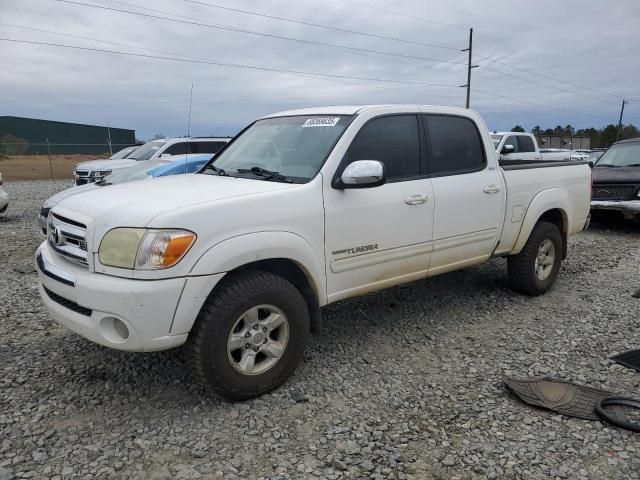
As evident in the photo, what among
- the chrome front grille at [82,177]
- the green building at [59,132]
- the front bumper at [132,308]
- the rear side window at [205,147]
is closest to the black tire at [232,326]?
the front bumper at [132,308]

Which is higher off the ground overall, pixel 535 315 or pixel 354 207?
pixel 354 207

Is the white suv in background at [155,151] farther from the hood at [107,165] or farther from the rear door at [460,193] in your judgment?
the rear door at [460,193]

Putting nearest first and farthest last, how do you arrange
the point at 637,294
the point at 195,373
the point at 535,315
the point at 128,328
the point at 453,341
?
the point at 128,328
the point at 195,373
the point at 453,341
the point at 535,315
the point at 637,294

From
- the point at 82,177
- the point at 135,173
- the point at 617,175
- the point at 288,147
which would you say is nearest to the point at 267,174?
the point at 288,147

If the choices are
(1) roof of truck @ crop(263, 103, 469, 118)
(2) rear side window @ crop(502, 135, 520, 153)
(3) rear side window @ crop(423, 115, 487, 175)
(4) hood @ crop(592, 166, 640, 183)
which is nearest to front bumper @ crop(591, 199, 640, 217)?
(4) hood @ crop(592, 166, 640, 183)

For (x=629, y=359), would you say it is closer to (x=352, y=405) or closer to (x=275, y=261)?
(x=352, y=405)

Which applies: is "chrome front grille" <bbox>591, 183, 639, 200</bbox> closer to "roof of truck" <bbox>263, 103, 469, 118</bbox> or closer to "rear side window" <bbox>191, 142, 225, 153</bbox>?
"roof of truck" <bbox>263, 103, 469, 118</bbox>

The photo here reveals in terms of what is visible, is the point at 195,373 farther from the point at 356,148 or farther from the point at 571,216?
the point at 571,216

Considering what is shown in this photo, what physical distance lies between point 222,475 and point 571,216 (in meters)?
4.75

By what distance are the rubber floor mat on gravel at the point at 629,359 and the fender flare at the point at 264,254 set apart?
7.78 feet

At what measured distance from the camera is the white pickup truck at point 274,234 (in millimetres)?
2910

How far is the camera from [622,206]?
9367 mm

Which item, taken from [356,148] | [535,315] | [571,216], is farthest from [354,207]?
[571,216]

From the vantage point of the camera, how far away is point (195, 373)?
3129mm
